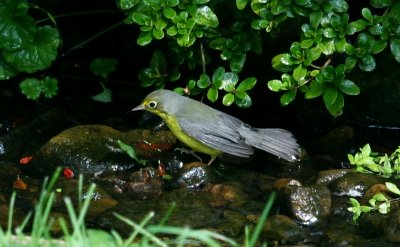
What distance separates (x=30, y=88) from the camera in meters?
8.48

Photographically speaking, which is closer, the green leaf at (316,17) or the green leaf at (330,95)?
the green leaf at (316,17)

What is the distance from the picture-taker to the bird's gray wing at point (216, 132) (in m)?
Result: 7.46

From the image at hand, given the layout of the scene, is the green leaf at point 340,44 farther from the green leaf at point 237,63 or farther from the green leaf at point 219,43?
the green leaf at point 219,43

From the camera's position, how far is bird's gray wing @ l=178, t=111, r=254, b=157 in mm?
7461

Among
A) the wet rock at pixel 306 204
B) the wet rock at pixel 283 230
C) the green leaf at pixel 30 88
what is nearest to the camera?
the wet rock at pixel 283 230

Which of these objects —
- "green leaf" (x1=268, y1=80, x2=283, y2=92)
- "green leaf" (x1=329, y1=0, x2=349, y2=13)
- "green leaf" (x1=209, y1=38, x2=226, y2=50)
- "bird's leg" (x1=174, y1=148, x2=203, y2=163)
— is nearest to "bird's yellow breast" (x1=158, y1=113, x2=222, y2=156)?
"bird's leg" (x1=174, y1=148, x2=203, y2=163)

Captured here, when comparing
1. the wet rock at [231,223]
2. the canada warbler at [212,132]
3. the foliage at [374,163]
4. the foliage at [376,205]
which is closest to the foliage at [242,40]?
the canada warbler at [212,132]

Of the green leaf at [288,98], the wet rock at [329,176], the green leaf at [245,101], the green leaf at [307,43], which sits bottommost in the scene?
the wet rock at [329,176]

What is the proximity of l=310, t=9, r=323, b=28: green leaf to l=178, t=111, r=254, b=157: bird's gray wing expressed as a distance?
137cm

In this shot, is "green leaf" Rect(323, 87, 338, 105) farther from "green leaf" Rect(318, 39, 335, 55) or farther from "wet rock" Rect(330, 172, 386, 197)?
"wet rock" Rect(330, 172, 386, 197)

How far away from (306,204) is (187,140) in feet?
5.48

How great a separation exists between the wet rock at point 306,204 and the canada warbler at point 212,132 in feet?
3.30

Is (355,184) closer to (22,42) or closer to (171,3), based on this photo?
(171,3)

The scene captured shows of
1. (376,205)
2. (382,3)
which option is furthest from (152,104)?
(376,205)
